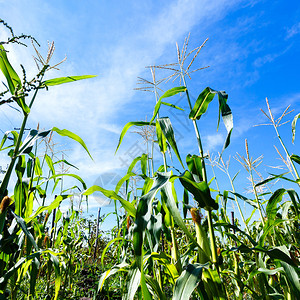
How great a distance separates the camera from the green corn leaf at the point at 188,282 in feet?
2.51

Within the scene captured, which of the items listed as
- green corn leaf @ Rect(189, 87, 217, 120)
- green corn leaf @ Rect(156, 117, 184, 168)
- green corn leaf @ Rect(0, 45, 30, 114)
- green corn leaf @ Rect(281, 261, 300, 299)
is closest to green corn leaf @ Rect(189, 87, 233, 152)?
green corn leaf @ Rect(189, 87, 217, 120)

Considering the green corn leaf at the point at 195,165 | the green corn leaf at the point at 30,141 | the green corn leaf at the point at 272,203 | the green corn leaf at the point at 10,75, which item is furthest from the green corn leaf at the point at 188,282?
the green corn leaf at the point at 10,75

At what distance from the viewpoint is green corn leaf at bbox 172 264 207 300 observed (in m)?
0.76

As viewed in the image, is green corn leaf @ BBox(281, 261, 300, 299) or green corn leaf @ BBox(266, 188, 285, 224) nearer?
green corn leaf @ BBox(281, 261, 300, 299)

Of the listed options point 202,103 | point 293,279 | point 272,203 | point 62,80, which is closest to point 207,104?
point 202,103

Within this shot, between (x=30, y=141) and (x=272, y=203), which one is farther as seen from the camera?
(x=272, y=203)

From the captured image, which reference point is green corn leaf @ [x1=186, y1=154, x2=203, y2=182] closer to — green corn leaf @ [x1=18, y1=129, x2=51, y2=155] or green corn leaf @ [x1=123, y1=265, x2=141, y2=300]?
green corn leaf @ [x1=123, y1=265, x2=141, y2=300]

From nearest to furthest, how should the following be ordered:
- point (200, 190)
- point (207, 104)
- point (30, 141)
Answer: point (200, 190), point (30, 141), point (207, 104)

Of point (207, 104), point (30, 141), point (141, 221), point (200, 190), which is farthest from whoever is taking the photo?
point (207, 104)

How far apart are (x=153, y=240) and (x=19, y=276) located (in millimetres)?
858

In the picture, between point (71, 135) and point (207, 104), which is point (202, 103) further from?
point (71, 135)

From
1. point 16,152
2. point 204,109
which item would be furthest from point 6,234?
point 204,109

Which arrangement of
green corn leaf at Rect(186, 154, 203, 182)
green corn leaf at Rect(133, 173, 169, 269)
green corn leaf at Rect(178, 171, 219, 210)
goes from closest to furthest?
green corn leaf at Rect(133, 173, 169, 269)
green corn leaf at Rect(178, 171, 219, 210)
green corn leaf at Rect(186, 154, 203, 182)

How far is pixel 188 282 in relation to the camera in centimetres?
78
